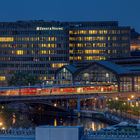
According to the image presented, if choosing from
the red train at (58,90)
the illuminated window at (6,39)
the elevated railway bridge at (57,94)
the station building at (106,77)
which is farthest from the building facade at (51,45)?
the elevated railway bridge at (57,94)

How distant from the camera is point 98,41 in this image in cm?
10631

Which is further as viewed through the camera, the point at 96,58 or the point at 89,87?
the point at 96,58

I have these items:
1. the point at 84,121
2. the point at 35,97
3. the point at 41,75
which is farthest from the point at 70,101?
the point at 41,75

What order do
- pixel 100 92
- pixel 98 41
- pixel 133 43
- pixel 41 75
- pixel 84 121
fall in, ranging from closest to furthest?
1. pixel 84 121
2. pixel 100 92
3. pixel 41 75
4. pixel 98 41
5. pixel 133 43

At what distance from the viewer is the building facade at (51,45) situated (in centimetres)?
10088

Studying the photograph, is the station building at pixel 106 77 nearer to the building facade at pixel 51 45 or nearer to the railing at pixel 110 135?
the building facade at pixel 51 45

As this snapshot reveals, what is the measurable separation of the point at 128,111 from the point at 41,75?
135 ft

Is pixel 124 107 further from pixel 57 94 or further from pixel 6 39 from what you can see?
pixel 6 39

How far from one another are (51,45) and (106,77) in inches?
1096

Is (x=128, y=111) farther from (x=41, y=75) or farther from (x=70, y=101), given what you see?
(x=41, y=75)

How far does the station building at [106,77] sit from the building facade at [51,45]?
2091cm

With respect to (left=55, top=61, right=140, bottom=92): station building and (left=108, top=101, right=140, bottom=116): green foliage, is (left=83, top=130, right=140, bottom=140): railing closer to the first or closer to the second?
(left=108, top=101, right=140, bottom=116): green foliage

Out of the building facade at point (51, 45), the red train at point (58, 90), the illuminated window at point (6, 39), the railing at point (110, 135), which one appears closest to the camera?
the railing at point (110, 135)

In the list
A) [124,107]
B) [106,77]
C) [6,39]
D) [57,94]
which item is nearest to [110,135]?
[124,107]
